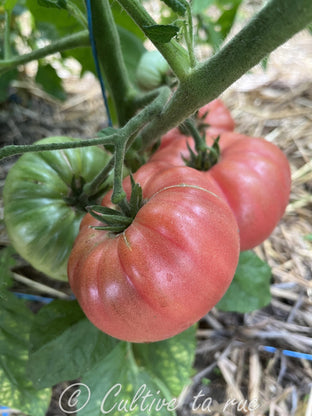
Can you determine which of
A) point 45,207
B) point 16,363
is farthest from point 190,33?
point 16,363

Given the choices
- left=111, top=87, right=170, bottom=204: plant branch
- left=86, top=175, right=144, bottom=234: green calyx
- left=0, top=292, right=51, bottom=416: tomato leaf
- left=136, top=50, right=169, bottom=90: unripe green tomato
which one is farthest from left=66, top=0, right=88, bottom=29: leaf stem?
left=0, top=292, right=51, bottom=416: tomato leaf

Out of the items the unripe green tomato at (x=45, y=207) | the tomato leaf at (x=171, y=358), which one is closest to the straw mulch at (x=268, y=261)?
the tomato leaf at (x=171, y=358)

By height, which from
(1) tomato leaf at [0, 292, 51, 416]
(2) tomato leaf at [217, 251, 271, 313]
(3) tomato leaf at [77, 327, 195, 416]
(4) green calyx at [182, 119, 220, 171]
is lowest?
(2) tomato leaf at [217, 251, 271, 313]

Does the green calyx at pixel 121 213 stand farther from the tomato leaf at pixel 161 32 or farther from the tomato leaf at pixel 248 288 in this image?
the tomato leaf at pixel 248 288

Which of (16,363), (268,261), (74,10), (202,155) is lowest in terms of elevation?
(268,261)

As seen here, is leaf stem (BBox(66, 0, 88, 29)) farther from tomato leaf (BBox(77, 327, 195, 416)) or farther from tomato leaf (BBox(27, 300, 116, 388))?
tomato leaf (BBox(77, 327, 195, 416))

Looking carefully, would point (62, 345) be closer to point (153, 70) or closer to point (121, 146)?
point (121, 146)

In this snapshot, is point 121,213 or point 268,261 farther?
point 268,261
